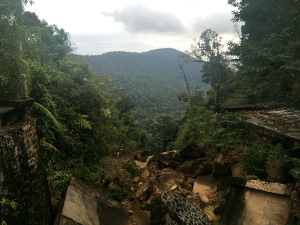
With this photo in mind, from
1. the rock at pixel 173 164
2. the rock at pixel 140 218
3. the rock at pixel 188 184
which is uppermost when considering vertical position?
the rock at pixel 140 218

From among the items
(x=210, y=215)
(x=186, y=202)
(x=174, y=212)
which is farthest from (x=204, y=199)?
(x=174, y=212)

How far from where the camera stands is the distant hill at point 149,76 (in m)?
45.1

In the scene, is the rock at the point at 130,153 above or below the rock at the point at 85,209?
below

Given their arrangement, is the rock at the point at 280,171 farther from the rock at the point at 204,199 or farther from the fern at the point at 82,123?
the fern at the point at 82,123

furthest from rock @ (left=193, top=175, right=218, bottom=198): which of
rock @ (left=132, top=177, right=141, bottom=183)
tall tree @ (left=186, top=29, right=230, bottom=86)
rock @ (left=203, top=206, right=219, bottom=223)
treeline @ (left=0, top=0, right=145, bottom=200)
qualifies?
tall tree @ (left=186, top=29, right=230, bottom=86)

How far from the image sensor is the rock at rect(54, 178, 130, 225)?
2811 mm

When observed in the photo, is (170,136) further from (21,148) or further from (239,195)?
(21,148)

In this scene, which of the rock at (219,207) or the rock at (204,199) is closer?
the rock at (219,207)

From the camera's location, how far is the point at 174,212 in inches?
129

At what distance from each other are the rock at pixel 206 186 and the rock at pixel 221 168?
0.21m

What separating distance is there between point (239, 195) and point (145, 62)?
111 meters

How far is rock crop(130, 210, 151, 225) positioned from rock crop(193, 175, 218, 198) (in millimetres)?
1730

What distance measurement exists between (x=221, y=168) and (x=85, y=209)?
3656 millimetres

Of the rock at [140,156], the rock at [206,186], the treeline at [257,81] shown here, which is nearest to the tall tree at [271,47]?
the treeline at [257,81]
